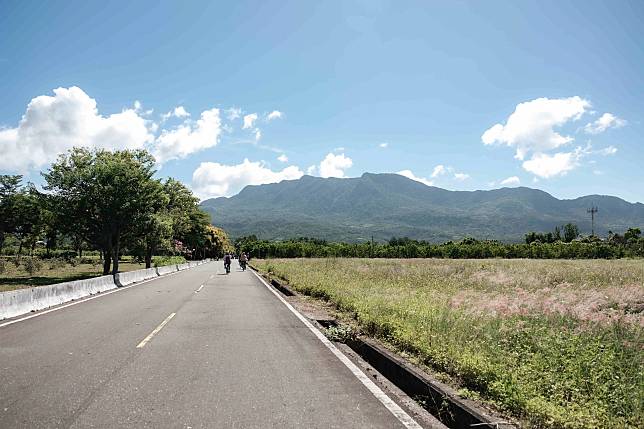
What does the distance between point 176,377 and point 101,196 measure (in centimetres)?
2717

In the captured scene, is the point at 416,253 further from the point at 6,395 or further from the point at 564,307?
the point at 6,395

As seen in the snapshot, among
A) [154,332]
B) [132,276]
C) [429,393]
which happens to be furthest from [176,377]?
[132,276]

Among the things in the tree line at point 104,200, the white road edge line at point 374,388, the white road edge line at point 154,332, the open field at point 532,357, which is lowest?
the white road edge line at point 374,388

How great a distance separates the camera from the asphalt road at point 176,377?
4.65 m

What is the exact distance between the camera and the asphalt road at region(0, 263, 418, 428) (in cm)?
465

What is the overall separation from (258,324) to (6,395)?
20.2ft

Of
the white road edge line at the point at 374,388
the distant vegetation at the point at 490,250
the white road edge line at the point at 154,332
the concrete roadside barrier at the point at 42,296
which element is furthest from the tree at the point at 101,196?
the distant vegetation at the point at 490,250

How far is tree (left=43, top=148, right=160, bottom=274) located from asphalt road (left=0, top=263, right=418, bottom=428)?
20494 mm

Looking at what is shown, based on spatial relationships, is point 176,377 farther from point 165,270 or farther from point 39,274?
point 165,270

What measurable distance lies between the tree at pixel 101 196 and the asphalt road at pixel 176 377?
20494mm

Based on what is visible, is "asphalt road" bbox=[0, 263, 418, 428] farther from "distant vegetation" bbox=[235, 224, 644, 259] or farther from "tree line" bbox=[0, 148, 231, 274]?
"distant vegetation" bbox=[235, 224, 644, 259]

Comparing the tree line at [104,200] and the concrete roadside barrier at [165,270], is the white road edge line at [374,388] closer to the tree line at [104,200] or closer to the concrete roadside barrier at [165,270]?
the tree line at [104,200]

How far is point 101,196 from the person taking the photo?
30.0 metres

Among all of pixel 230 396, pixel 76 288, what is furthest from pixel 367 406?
pixel 76 288
